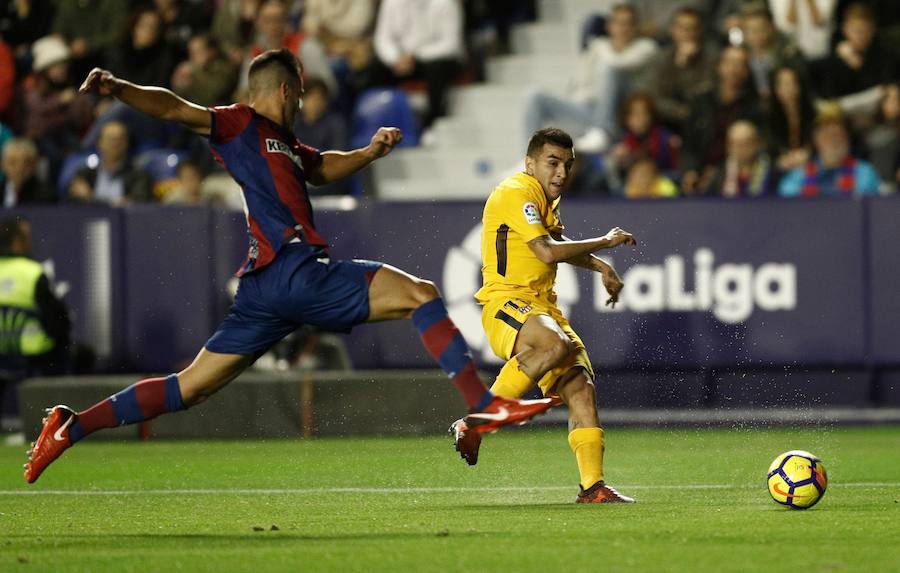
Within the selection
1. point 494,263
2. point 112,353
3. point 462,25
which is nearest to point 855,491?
point 494,263

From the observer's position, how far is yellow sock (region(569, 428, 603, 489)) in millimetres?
8836

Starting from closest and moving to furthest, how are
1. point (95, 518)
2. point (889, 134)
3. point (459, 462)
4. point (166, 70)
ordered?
point (95, 518) → point (459, 462) → point (889, 134) → point (166, 70)

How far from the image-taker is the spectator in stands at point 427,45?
713 inches

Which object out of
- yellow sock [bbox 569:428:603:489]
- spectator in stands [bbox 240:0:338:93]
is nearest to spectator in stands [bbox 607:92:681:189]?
spectator in stands [bbox 240:0:338:93]

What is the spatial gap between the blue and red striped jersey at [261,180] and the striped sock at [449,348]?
0.63 m

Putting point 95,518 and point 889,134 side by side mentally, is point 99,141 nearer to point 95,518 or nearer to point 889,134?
point 889,134

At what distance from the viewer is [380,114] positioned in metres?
17.6

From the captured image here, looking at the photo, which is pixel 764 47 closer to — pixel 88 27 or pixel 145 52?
pixel 145 52

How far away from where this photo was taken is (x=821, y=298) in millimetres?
14820

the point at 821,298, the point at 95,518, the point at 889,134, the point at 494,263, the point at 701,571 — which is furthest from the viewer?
the point at 889,134

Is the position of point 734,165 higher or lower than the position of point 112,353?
higher

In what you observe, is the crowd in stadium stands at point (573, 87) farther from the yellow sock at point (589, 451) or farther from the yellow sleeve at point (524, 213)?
the yellow sock at point (589, 451)

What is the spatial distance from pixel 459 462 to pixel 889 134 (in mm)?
6135

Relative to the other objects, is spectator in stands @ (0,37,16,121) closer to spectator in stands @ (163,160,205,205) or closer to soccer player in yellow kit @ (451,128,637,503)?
spectator in stands @ (163,160,205,205)
